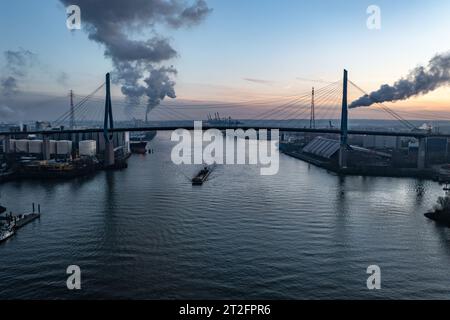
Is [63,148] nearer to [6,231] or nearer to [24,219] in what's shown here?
[24,219]

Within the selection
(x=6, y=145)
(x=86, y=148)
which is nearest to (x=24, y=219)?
(x=86, y=148)

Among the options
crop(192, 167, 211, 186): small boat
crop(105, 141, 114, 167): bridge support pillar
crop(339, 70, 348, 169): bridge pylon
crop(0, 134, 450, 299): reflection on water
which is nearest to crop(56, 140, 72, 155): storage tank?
crop(105, 141, 114, 167): bridge support pillar

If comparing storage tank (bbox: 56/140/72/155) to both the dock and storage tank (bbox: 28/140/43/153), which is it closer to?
storage tank (bbox: 28/140/43/153)

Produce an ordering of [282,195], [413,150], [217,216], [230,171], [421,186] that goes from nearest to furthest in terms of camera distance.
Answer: [217,216]
[282,195]
[421,186]
[230,171]
[413,150]

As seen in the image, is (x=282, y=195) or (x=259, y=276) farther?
(x=282, y=195)

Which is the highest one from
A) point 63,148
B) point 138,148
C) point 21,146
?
point 21,146

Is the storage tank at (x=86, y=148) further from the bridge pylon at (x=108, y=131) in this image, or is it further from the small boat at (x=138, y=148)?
the small boat at (x=138, y=148)
